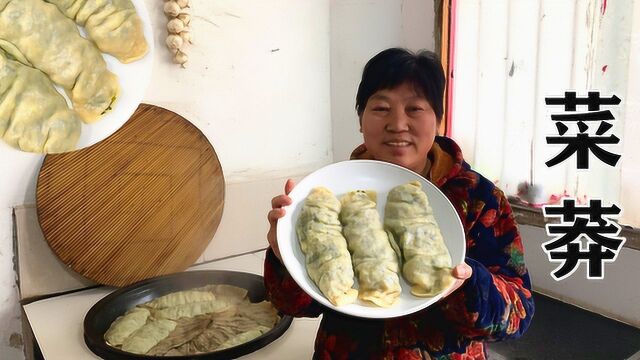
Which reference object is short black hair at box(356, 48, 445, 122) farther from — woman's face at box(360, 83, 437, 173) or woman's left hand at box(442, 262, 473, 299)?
woman's left hand at box(442, 262, 473, 299)

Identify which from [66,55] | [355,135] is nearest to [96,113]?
[66,55]

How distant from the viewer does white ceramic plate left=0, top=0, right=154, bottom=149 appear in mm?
1008

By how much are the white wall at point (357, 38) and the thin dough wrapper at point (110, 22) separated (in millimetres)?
642

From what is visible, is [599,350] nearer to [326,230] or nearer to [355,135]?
[326,230]

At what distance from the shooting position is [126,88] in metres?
1.01

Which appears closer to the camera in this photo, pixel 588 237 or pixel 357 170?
pixel 357 170

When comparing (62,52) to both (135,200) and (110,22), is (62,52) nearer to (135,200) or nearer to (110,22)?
(110,22)

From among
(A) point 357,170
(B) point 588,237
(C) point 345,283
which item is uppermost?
(A) point 357,170

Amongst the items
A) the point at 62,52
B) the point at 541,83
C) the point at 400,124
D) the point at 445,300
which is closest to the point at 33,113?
the point at 62,52

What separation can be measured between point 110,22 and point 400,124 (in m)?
0.64

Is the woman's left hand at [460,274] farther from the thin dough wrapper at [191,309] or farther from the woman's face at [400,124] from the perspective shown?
the thin dough wrapper at [191,309]

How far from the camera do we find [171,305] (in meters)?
1.09

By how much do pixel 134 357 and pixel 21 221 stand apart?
484 mm

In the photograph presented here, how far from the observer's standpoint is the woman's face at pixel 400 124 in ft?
2.18
